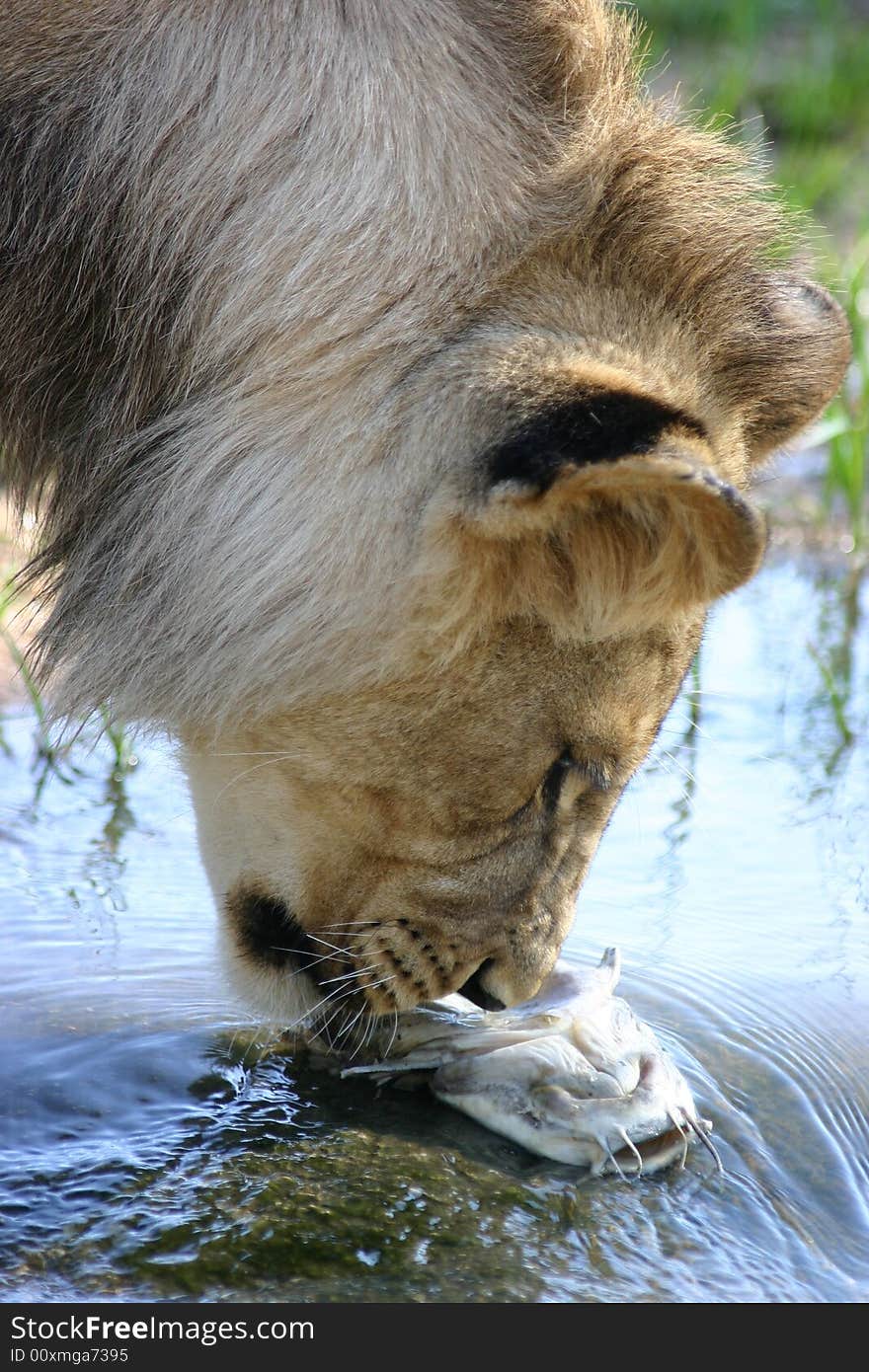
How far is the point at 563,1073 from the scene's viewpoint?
300 centimetres

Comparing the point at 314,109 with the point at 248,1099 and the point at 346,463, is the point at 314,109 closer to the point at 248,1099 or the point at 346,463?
the point at 346,463

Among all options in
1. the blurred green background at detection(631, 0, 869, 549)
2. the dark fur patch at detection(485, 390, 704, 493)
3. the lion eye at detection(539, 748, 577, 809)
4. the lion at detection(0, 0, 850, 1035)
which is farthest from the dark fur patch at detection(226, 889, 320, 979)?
the blurred green background at detection(631, 0, 869, 549)

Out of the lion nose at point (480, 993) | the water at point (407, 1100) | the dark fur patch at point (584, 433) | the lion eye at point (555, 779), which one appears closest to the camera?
Result: the dark fur patch at point (584, 433)

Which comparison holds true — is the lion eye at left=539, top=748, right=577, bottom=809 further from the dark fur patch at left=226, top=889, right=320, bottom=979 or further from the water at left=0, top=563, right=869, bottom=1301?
the water at left=0, top=563, right=869, bottom=1301

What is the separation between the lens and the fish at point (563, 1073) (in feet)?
9.72

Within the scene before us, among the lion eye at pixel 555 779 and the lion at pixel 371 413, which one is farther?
the lion eye at pixel 555 779

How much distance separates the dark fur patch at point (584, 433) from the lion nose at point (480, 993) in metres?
0.93

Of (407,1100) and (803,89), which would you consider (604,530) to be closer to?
(407,1100)

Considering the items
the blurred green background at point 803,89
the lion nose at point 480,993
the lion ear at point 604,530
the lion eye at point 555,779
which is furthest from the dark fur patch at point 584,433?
the blurred green background at point 803,89

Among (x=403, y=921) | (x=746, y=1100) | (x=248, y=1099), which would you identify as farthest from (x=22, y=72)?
(x=746, y=1100)

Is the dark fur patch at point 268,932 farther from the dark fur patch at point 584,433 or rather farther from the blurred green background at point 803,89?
the blurred green background at point 803,89

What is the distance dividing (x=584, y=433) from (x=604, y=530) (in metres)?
0.22

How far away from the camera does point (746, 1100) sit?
329cm

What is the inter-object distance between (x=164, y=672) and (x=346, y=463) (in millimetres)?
474
